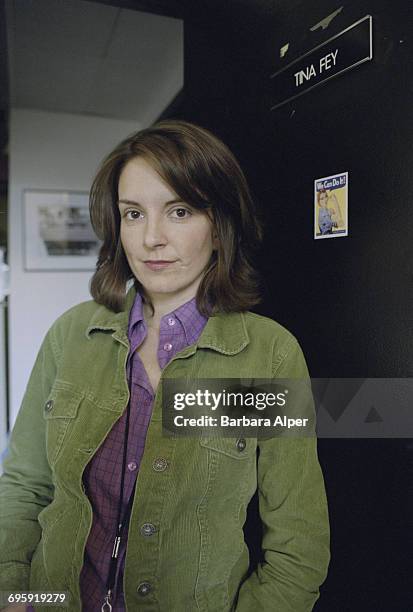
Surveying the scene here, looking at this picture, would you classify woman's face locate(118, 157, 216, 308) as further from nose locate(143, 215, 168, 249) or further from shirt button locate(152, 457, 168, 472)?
shirt button locate(152, 457, 168, 472)

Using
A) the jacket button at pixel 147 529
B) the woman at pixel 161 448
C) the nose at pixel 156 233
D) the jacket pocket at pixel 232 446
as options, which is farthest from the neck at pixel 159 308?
the jacket button at pixel 147 529

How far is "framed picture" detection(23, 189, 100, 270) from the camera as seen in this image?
31.9 inches

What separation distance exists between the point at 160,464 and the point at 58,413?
20 centimetres

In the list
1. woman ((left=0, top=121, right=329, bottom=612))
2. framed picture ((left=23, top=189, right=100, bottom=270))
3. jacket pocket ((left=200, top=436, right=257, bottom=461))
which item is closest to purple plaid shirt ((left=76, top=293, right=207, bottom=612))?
woman ((left=0, top=121, right=329, bottom=612))

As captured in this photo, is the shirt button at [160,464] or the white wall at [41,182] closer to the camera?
the shirt button at [160,464]

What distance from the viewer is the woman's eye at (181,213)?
71 centimetres

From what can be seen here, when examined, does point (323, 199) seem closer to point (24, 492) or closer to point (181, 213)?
point (181, 213)

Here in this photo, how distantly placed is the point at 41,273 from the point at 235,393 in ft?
1.38

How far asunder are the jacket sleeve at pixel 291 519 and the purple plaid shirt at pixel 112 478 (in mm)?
199

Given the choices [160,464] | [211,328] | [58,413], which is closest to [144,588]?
[160,464]

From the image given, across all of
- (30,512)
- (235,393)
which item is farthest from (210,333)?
(30,512)

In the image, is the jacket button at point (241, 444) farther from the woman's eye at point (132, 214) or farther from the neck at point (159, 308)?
the woman's eye at point (132, 214)

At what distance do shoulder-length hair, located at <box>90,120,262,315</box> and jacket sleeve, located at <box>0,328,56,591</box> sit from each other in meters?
0.24

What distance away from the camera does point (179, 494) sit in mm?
707
